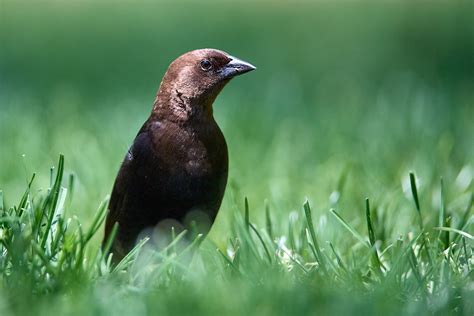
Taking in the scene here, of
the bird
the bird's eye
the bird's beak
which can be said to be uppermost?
the bird's eye

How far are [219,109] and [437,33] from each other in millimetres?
3300

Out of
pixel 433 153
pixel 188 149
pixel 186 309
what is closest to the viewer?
pixel 186 309

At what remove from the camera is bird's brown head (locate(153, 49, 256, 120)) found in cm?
358

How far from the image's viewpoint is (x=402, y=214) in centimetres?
392

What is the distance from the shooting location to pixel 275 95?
6133 millimetres

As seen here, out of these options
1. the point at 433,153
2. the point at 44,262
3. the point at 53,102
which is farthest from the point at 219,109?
the point at 44,262

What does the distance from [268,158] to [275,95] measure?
1.25 metres

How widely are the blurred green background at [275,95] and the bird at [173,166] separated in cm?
40

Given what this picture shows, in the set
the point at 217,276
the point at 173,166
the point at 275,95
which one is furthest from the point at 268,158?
the point at 217,276

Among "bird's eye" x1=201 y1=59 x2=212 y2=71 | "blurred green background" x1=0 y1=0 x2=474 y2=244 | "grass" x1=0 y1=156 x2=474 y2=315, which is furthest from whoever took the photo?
"blurred green background" x1=0 y1=0 x2=474 y2=244

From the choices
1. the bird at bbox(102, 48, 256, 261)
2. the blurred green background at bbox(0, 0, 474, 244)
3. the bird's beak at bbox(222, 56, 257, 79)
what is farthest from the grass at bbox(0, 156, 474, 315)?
the bird's beak at bbox(222, 56, 257, 79)

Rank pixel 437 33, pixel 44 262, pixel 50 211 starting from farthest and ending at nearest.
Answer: pixel 437 33 → pixel 50 211 → pixel 44 262

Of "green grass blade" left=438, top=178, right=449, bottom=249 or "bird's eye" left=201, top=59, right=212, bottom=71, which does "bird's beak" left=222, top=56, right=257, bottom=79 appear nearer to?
"bird's eye" left=201, top=59, right=212, bottom=71

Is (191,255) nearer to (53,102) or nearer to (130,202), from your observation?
(130,202)
